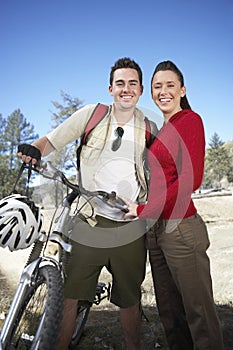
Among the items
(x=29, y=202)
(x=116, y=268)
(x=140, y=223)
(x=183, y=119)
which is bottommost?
(x=116, y=268)

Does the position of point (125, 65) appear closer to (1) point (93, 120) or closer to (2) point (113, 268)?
(1) point (93, 120)

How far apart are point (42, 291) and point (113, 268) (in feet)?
2.27

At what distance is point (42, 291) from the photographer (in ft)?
7.08

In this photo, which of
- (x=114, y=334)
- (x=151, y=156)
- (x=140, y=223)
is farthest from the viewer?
(x=114, y=334)

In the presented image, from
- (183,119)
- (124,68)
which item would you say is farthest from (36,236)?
(124,68)

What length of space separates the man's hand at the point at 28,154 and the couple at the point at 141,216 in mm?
293

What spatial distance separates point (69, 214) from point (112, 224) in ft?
1.28

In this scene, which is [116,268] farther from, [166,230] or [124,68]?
[124,68]

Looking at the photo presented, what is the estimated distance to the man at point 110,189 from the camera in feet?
8.60

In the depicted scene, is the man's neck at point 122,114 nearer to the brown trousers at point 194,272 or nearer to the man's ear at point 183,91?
the man's ear at point 183,91

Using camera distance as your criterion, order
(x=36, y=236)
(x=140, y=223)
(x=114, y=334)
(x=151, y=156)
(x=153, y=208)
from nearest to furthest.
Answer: (x=36, y=236), (x=153, y=208), (x=151, y=156), (x=140, y=223), (x=114, y=334)

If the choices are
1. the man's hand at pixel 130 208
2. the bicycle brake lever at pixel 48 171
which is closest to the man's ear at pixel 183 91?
the man's hand at pixel 130 208

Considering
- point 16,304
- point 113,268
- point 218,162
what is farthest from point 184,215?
point 218,162

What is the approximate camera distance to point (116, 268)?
2.68 metres
